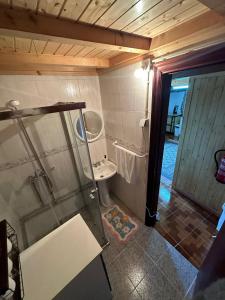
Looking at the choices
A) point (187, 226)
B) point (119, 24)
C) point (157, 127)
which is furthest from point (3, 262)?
point (187, 226)

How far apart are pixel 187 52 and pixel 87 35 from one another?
0.74 metres

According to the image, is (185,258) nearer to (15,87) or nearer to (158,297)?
(158,297)

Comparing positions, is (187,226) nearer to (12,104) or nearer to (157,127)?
(157,127)

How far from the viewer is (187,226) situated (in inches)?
79.6

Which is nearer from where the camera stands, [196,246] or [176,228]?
[196,246]

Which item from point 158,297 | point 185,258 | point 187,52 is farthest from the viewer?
point 185,258

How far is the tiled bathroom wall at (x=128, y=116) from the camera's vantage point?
57.6 inches

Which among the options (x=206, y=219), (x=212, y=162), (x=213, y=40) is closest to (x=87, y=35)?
(x=213, y=40)

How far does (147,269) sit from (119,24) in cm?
242

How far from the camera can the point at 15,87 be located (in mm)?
1403

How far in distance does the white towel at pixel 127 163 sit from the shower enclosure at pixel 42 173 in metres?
0.55

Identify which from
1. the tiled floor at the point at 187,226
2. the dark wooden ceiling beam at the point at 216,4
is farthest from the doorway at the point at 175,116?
the dark wooden ceiling beam at the point at 216,4

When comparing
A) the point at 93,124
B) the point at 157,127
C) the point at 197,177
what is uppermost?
the point at 157,127

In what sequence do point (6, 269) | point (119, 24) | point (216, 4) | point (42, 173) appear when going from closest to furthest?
point (216, 4)
point (6, 269)
point (119, 24)
point (42, 173)
